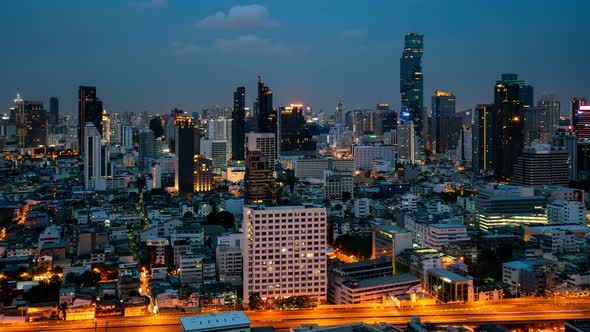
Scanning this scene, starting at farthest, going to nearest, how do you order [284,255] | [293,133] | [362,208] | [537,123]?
[293,133]
[537,123]
[362,208]
[284,255]

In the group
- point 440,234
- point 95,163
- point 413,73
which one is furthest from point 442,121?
point 440,234

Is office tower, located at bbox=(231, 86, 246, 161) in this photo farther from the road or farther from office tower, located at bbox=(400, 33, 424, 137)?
the road

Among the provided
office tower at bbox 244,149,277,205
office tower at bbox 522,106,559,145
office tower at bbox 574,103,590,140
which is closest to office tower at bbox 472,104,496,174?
office tower at bbox 522,106,559,145

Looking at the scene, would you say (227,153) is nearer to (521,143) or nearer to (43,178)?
(43,178)

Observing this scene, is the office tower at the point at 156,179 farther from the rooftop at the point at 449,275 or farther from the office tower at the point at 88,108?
the rooftop at the point at 449,275

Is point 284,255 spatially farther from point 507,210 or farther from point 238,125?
point 238,125

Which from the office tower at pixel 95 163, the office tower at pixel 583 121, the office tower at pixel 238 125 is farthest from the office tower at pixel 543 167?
the office tower at pixel 238 125

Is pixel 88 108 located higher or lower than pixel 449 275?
higher
